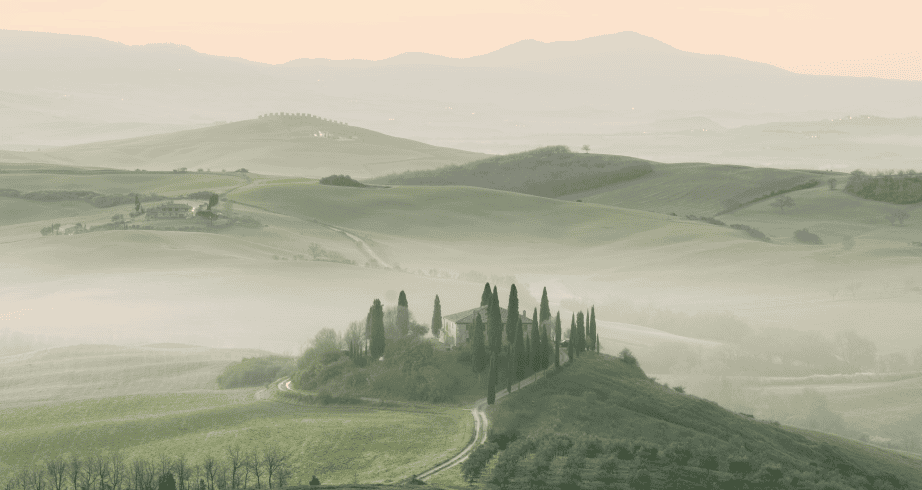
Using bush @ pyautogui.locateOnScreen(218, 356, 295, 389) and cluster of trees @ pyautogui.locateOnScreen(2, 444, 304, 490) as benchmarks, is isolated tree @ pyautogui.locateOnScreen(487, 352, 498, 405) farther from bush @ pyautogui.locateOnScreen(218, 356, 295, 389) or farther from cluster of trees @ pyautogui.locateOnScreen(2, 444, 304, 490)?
bush @ pyautogui.locateOnScreen(218, 356, 295, 389)

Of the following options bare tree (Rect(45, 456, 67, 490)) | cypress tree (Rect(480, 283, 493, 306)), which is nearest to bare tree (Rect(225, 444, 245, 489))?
bare tree (Rect(45, 456, 67, 490))

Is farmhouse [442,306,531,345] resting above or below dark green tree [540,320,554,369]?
above

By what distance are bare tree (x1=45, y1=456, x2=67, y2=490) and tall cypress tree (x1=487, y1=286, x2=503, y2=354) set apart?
33.1 m

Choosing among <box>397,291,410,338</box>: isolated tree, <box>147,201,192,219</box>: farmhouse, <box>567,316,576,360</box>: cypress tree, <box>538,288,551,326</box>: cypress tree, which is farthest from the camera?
<box>147,201,192,219</box>: farmhouse

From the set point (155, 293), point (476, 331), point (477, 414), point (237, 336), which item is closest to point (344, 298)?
point (237, 336)

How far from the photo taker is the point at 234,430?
5834cm

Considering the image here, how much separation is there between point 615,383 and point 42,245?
397 feet

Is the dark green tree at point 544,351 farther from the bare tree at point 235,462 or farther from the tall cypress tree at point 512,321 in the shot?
the bare tree at point 235,462

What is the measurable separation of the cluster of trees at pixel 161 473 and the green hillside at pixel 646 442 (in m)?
13.0

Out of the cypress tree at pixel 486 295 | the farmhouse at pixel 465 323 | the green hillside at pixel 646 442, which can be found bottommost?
the green hillside at pixel 646 442

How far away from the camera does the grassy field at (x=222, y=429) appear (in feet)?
175

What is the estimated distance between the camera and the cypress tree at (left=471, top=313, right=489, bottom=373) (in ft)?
233

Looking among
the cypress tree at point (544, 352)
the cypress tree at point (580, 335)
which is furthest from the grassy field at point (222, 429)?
the cypress tree at point (580, 335)

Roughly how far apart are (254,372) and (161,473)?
34822mm
